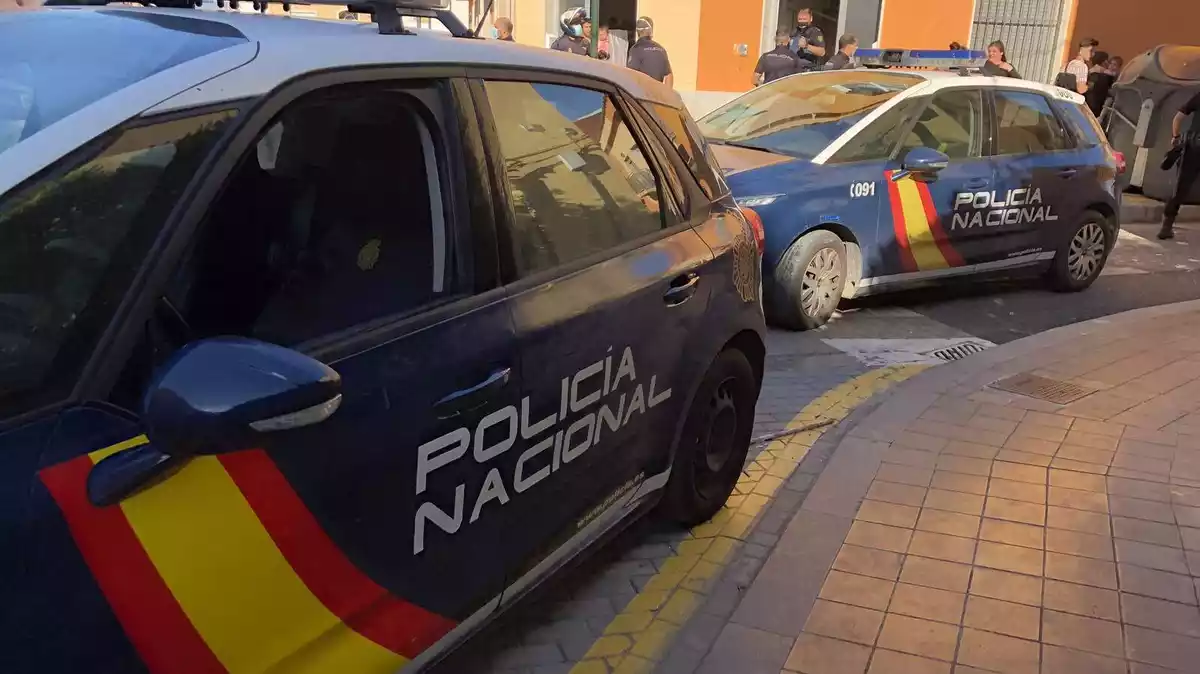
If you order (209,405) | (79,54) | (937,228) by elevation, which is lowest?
(937,228)

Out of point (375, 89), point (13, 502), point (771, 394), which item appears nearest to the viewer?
point (13, 502)

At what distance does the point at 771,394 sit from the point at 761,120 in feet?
9.69

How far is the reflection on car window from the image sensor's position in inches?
66.3

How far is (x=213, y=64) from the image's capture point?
1.98m

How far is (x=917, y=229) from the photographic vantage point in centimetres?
721

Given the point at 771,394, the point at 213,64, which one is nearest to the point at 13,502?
the point at 213,64

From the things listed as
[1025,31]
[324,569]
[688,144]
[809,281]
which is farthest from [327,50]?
[1025,31]

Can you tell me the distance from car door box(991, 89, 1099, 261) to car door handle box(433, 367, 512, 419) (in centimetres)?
620

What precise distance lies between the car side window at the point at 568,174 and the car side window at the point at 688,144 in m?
0.24

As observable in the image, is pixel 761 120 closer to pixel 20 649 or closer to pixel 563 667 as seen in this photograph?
pixel 563 667

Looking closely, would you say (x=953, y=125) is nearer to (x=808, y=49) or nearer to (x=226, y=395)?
(x=808, y=49)

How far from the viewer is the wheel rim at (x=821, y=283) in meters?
6.71

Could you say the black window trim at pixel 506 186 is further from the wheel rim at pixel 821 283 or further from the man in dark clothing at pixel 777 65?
the man in dark clothing at pixel 777 65

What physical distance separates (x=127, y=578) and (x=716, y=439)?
255 cm
